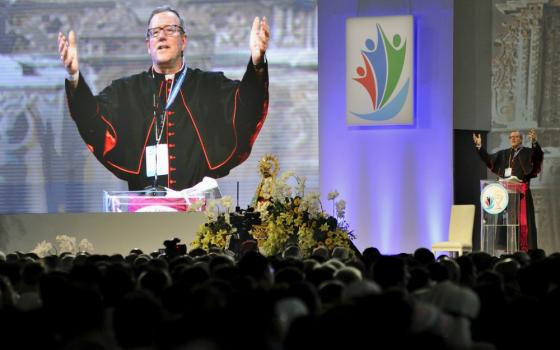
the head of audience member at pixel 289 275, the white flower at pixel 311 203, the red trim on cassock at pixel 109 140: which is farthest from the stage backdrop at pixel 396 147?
the head of audience member at pixel 289 275

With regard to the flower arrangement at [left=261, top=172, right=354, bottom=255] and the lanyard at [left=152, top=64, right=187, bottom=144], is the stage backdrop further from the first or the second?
the flower arrangement at [left=261, top=172, right=354, bottom=255]

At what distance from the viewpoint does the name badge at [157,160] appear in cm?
1327

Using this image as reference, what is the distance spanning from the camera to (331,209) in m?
13.0

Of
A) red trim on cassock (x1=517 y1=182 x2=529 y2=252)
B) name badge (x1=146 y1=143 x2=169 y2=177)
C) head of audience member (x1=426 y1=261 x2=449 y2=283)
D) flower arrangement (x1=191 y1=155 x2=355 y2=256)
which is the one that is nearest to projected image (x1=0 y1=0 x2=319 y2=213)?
name badge (x1=146 y1=143 x2=169 y2=177)

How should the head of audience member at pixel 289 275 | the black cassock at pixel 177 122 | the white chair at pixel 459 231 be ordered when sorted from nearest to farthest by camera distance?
the head of audience member at pixel 289 275
the white chair at pixel 459 231
the black cassock at pixel 177 122

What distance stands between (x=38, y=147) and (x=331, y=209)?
13.2 ft

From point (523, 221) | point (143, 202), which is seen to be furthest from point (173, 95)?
point (523, 221)

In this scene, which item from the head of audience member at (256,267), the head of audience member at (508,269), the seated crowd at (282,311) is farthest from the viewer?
the head of audience member at (508,269)

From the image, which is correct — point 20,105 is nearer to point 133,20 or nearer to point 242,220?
point 133,20

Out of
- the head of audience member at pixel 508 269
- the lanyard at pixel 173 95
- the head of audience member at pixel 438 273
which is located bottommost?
the head of audience member at pixel 508 269

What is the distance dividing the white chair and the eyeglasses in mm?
4242

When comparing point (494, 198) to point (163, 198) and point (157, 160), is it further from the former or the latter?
point (157, 160)

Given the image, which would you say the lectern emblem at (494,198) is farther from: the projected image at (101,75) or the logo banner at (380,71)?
the projected image at (101,75)

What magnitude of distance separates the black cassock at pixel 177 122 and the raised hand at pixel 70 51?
0.64ft
